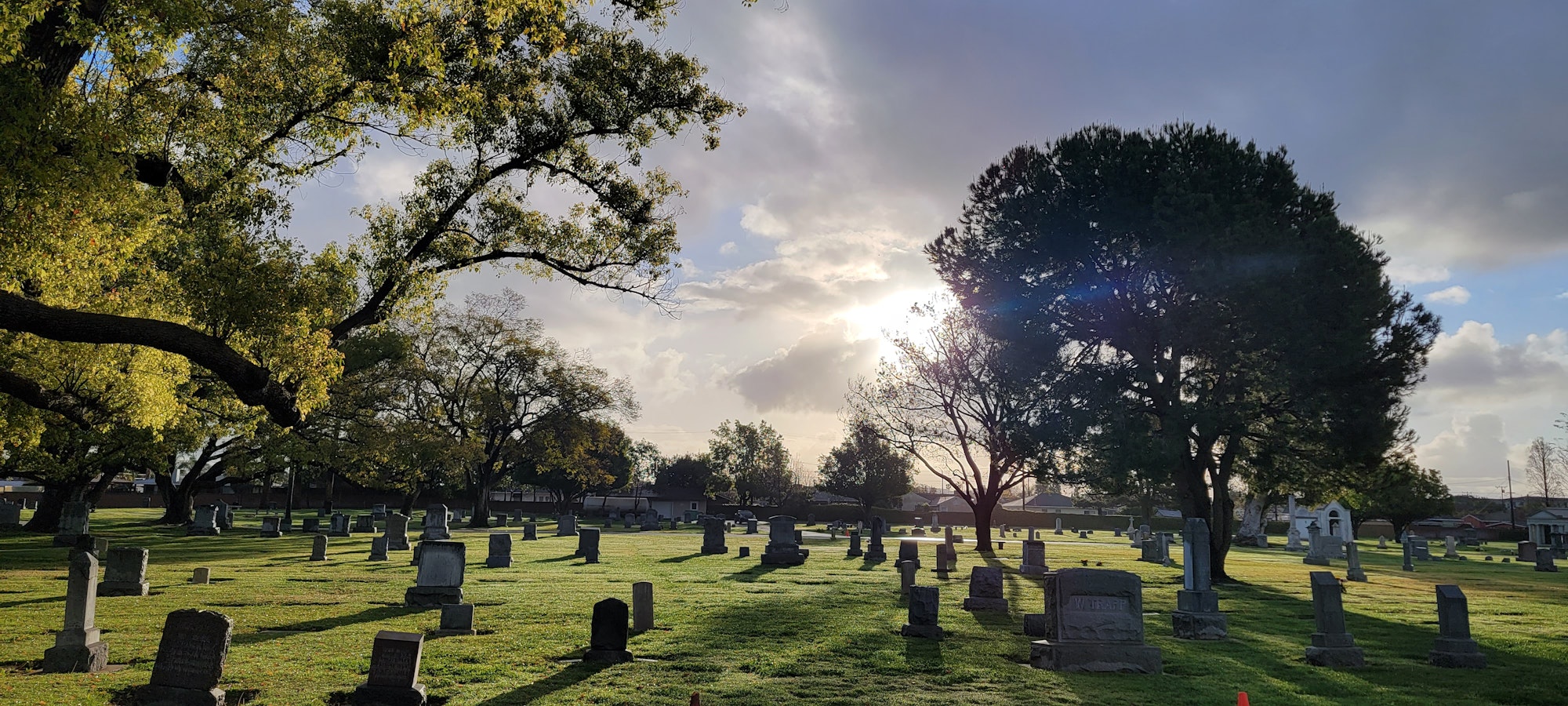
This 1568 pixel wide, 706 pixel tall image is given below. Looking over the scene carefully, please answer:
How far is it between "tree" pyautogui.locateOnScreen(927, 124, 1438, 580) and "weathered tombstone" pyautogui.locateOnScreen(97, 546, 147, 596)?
21314mm

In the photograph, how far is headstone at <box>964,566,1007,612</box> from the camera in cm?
1506

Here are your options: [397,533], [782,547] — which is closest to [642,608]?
[782,547]

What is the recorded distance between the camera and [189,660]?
24.8ft

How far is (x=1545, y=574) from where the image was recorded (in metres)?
29.4

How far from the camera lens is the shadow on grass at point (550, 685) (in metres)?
7.78

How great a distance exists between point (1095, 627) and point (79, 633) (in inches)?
453

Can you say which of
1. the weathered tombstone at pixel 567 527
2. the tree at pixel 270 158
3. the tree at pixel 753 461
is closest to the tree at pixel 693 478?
the tree at pixel 753 461

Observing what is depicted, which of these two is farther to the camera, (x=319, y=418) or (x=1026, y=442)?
(x=319, y=418)

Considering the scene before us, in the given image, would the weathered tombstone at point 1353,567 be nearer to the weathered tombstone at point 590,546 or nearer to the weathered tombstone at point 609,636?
the weathered tombstone at point 590,546

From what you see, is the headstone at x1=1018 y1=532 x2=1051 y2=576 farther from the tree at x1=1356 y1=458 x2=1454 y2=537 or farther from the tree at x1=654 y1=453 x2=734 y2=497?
the tree at x1=654 y1=453 x2=734 y2=497

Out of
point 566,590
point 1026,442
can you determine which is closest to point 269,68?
point 566,590

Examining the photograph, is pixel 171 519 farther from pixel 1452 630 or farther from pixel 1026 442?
pixel 1452 630

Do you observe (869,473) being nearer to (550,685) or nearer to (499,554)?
(499,554)

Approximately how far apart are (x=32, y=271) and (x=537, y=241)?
8174 mm
